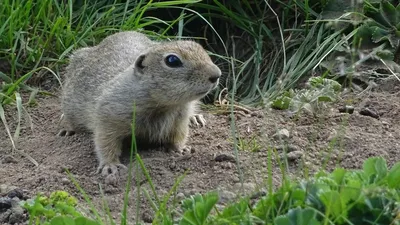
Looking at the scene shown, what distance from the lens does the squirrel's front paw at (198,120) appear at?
5.22 m

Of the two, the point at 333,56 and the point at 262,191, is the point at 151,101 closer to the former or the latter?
the point at 262,191

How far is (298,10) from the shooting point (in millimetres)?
6430

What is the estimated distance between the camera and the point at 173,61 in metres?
4.50

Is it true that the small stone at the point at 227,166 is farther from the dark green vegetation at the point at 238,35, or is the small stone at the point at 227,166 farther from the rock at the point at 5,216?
the rock at the point at 5,216

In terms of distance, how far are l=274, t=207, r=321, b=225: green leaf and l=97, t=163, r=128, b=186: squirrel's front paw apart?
1.54 m

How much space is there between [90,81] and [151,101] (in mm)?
780

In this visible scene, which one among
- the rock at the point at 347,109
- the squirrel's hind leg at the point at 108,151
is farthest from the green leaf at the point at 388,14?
the squirrel's hind leg at the point at 108,151

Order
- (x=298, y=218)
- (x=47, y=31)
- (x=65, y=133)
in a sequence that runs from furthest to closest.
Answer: (x=47, y=31), (x=65, y=133), (x=298, y=218)

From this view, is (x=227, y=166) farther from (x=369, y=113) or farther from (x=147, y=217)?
(x=369, y=113)

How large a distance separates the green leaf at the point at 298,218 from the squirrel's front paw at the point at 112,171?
1.54 m

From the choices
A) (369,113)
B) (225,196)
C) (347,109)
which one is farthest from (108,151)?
(369,113)

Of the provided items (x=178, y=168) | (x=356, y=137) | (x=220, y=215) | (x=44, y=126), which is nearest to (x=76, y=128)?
(x=44, y=126)

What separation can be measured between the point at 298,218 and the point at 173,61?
183 centimetres

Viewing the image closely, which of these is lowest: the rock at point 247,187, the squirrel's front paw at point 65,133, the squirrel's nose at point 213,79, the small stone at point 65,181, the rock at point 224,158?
the squirrel's front paw at point 65,133
